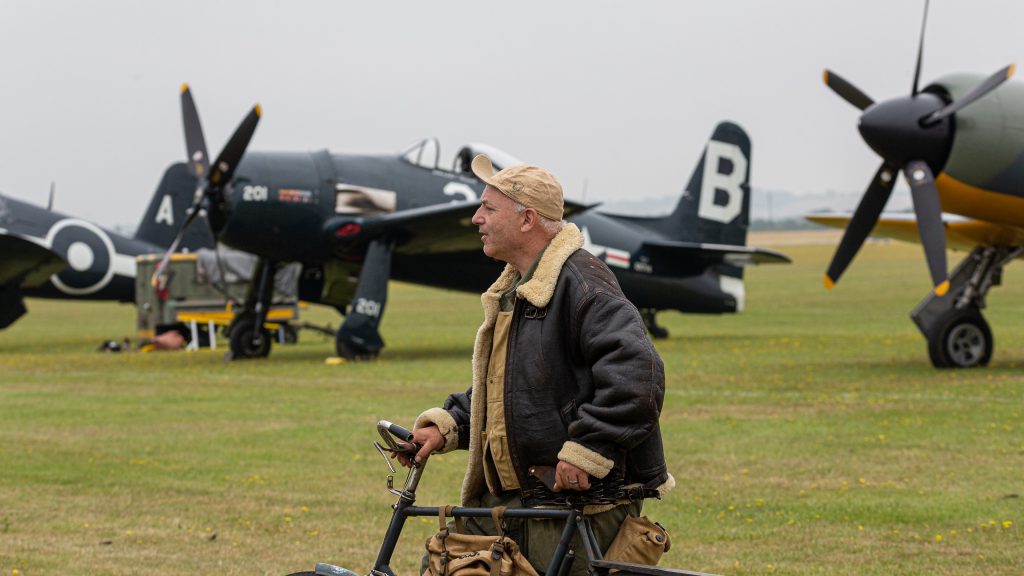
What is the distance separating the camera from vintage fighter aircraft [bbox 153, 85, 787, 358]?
1923 cm

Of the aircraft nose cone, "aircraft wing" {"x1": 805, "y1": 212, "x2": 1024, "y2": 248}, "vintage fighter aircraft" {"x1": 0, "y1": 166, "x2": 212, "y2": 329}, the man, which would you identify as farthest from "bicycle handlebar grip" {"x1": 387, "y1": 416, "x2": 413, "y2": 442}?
"vintage fighter aircraft" {"x1": 0, "y1": 166, "x2": 212, "y2": 329}

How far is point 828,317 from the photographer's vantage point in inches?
1184

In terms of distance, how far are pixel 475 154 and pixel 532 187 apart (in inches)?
614

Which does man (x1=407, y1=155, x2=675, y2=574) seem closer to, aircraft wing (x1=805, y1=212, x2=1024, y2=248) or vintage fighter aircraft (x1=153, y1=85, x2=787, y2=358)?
aircraft wing (x1=805, y1=212, x2=1024, y2=248)

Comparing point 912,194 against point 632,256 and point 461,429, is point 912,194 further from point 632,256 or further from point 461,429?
point 461,429

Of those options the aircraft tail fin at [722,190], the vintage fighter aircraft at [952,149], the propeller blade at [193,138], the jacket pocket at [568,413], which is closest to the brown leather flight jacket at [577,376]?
the jacket pocket at [568,413]

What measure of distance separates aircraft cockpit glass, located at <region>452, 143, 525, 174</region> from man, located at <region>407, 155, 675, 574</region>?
15347 millimetres

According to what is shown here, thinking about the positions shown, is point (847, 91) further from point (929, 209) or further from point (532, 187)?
point (532, 187)

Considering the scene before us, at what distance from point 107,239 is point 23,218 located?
1888mm

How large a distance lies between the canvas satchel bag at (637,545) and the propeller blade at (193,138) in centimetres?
1658

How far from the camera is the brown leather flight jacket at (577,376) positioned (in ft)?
11.6

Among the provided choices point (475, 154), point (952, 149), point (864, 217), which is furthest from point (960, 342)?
point (475, 154)

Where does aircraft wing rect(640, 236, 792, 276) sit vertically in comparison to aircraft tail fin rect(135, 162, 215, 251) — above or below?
above

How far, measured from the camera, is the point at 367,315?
19250 millimetres
